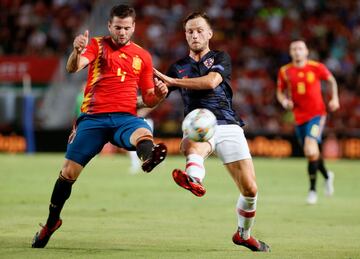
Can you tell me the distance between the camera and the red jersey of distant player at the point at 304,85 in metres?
14.8

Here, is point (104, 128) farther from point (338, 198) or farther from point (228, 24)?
point (228, 24)

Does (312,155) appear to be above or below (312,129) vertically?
below

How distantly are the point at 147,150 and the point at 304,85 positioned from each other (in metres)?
7.60

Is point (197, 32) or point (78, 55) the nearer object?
point (78, 55)

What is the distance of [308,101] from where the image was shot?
14805mm

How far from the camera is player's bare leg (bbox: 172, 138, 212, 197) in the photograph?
750cm

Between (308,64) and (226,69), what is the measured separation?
22.9ft

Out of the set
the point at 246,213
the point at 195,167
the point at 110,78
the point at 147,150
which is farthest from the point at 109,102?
the point at 246,213

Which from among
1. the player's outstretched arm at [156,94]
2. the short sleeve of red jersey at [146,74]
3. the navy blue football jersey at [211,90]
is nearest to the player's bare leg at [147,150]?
the player's outstretched arm at [156,94]

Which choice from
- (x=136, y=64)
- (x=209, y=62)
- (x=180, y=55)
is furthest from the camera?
(x=180, y=55)

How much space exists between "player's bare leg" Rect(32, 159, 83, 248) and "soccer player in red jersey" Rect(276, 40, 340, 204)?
6.58 metres

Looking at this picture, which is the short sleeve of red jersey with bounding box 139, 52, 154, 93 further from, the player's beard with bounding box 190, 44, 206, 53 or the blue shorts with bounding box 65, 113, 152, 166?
the player's beard with bounding box 190, 44, 206, 53

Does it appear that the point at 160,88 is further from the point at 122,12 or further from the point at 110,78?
the point at 122,12

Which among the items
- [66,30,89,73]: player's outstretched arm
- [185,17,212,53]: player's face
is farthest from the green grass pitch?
[185,17,212,53]: player's face
